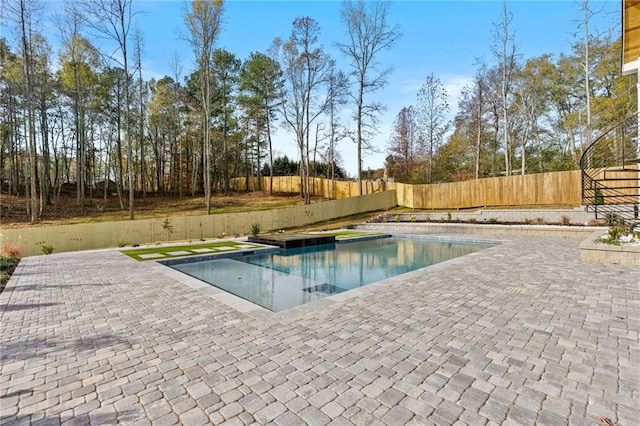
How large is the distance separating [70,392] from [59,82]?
22149 mm

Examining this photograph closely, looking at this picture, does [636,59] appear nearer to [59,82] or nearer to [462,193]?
[462,193]

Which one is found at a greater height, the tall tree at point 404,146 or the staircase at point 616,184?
the tall tree at point 404,146

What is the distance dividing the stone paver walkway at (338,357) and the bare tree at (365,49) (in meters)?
15.3

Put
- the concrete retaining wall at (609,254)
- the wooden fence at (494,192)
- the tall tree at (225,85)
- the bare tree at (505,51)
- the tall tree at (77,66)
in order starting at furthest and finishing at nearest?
the tall tree at (225,85) < the bare tree at (505,51) < the tall tree at (77,66) < the wooden fence at (494,192) < the concrete retaining wall at (609,254)

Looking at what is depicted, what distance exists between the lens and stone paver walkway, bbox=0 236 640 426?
1.79 meters

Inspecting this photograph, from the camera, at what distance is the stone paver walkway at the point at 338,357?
1793 millimetres

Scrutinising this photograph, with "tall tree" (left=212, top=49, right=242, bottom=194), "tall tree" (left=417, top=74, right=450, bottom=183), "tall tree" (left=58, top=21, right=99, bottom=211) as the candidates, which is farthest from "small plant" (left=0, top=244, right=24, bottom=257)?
"tall tree" (left=417, top=74, right=450, bottom=183)

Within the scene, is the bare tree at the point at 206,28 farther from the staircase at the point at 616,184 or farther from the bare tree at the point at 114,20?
the staircase at the point at 616,184

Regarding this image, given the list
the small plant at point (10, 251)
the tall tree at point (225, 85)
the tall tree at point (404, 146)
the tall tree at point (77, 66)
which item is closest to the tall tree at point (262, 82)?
the tall tree at point (225, 85)

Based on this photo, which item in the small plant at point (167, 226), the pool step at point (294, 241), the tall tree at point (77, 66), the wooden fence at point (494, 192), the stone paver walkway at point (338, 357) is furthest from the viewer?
the tall tree at point (77, 66)

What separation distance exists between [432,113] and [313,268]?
19862mm

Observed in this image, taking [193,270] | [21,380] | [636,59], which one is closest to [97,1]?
[193,270]

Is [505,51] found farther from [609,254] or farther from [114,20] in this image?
[114,20]

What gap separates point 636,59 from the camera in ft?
23.9
